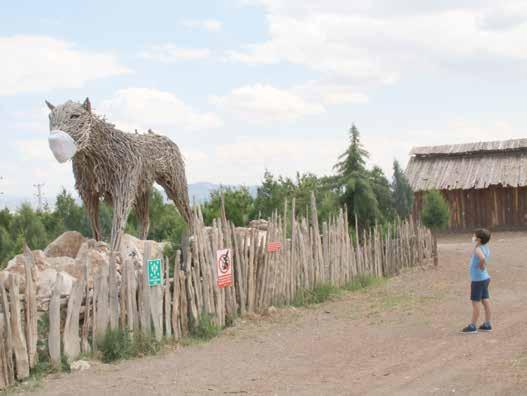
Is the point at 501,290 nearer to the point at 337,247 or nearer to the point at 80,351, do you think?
the point at 337,247

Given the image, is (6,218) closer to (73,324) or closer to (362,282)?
(73,324)

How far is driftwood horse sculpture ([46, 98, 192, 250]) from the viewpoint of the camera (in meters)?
8.14

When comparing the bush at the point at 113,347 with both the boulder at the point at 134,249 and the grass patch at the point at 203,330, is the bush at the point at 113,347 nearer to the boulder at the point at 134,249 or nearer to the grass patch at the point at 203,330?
the grass patch at the point at 203,330

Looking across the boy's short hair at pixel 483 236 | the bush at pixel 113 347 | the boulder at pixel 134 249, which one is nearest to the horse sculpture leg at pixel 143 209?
the boulder at pixel 134 249

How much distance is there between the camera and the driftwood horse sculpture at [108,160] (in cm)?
814

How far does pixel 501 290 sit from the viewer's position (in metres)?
11.2

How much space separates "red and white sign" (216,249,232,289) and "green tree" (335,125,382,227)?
6884 millimetres

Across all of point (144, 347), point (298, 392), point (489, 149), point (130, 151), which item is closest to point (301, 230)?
point (130, 151)

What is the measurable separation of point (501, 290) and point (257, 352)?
18.7 ft

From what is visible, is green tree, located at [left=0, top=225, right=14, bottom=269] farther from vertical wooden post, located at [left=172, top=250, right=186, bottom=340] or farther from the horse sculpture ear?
vertical wooden post, located at [left=172, top=250, right=186, bottom=340]

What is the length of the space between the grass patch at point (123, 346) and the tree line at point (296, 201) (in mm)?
5614

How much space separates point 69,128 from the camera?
801 centimetres

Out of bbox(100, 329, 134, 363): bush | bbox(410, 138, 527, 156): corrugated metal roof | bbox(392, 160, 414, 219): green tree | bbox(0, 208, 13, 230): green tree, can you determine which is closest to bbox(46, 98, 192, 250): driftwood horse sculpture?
bbox(100, 329, 134, 363): bush

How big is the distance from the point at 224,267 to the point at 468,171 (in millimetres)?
17821
